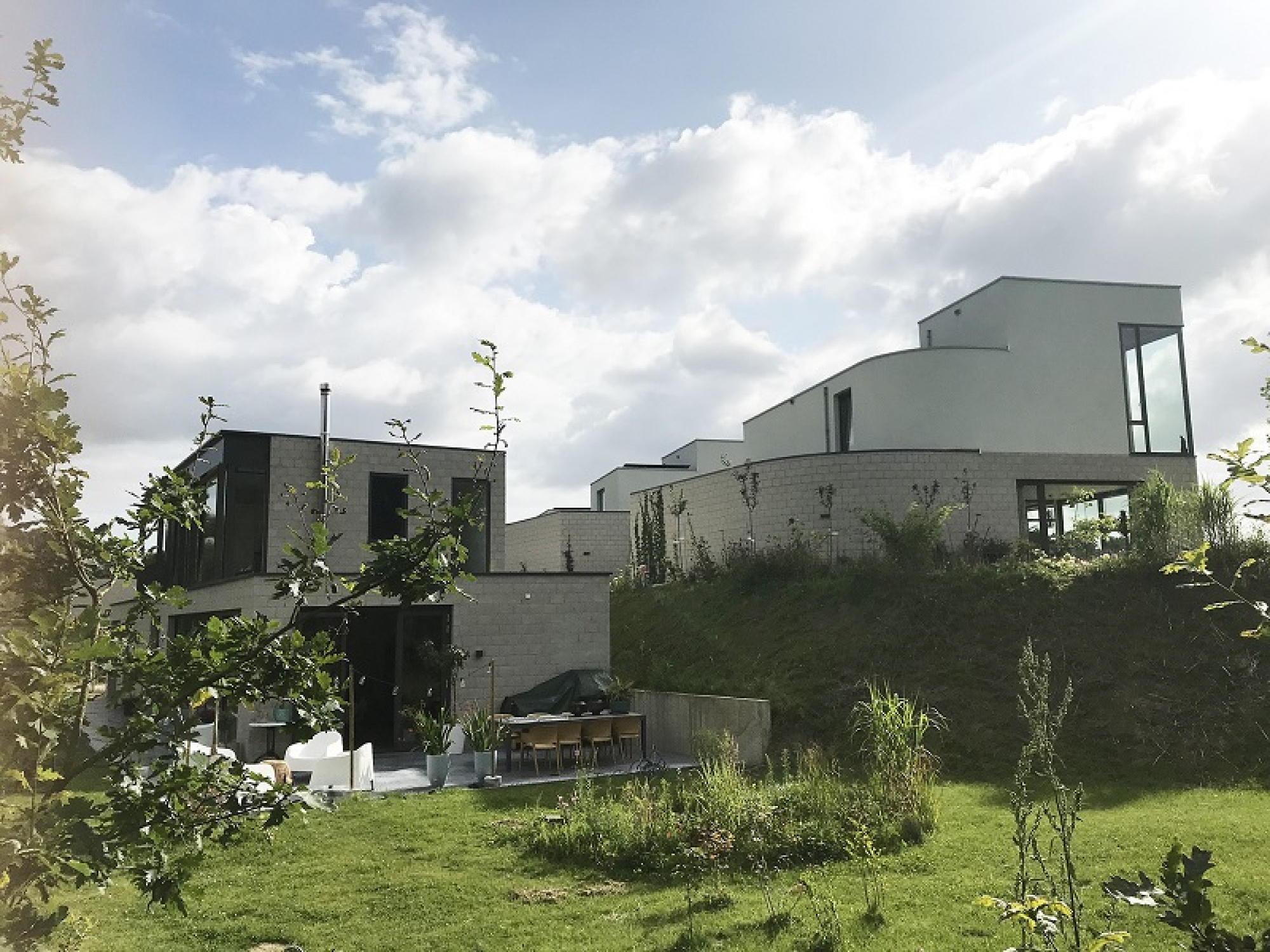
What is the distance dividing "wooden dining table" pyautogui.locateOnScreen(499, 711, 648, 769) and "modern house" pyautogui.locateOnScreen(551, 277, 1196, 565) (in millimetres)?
6802

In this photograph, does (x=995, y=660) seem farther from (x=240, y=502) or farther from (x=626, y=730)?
(x=240, y=502)

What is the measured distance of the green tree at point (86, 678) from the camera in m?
2.00

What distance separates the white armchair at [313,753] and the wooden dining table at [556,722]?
219 centimetres

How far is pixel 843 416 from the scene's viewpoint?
77.5 ft

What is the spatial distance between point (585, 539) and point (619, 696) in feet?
43.3

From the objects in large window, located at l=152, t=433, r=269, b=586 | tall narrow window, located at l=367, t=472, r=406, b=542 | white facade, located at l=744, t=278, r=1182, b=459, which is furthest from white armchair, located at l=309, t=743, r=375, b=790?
white facade, located at l=744, t=278, r=1182, b=459

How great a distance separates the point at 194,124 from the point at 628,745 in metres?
12.4

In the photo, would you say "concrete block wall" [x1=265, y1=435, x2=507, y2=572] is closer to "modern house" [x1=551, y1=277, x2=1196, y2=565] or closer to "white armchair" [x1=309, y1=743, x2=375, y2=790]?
"white armchair" [x1=309, y1=743, x2=375, y2=790]

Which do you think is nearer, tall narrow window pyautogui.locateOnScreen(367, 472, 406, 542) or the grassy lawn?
the grassy lawn

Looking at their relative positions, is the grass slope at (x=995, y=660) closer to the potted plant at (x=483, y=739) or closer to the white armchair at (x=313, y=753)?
the potted plant at (x=483, y=739)

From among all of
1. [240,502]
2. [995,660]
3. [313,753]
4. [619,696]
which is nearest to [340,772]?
[313,753]

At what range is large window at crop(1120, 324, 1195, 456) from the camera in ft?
70.3

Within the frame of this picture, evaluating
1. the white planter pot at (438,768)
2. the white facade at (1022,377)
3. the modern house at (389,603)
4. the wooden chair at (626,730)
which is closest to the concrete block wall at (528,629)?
the modern house at (389,603)

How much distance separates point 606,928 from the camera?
6332mm
